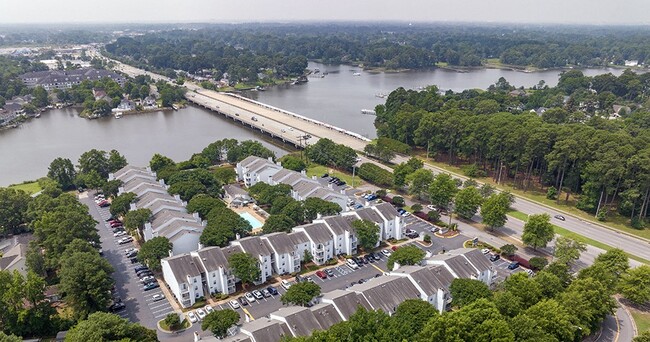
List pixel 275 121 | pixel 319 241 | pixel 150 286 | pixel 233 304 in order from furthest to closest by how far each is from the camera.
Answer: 1. pixel 275 121
2. pixel 319 241
3. pixel 150 286
4. pixel 233 304

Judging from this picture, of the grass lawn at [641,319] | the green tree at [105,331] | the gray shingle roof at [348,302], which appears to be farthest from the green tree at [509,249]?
the green tree at [105,331]

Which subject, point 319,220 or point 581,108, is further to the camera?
point 581,108

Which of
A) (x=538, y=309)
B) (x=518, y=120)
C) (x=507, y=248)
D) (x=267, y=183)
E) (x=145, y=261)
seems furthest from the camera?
(x=518, y=120)

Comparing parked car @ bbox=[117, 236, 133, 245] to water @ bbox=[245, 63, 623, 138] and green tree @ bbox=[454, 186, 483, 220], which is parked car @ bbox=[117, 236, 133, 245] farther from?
water @ bbox=[245, 63, 623, 138]

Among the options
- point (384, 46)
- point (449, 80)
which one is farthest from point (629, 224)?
point (384, 46)

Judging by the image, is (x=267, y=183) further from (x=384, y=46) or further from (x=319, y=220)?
(x=384, y=46)

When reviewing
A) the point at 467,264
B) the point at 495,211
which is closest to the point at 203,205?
the point at 467,264

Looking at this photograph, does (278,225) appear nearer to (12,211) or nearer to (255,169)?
(255,169)
